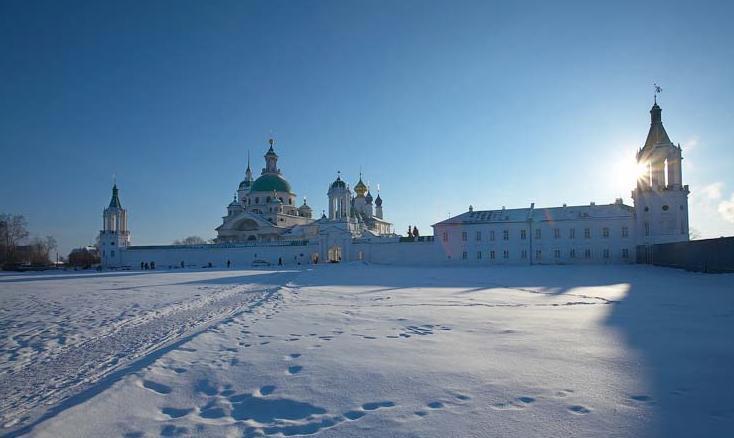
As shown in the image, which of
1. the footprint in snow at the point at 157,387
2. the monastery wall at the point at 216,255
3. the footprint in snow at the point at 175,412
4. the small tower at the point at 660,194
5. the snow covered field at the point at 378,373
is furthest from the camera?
the monastery wall at the point at 216,255

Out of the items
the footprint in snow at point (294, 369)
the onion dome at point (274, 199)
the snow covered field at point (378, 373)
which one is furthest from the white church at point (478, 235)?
the footprint in snow at point (294, 369)

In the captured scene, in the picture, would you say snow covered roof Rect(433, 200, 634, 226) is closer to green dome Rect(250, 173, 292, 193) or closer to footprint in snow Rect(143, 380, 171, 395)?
green dome Rect(250, 173, 292, 193)

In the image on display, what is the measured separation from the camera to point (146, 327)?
1050 cm

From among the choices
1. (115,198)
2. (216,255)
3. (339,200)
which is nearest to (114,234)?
(115,198)

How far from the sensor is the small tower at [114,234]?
61688mm

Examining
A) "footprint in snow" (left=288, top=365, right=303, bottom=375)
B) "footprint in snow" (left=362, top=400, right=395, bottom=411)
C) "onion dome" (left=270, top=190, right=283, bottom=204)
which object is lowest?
"footprint in snow" (left=288, top=365, right=303, bottom=375)

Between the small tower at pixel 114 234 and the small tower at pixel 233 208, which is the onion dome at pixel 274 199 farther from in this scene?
the small tower at pixel 114 234

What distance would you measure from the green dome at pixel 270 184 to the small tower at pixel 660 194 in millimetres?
52393

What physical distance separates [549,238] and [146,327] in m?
42.8

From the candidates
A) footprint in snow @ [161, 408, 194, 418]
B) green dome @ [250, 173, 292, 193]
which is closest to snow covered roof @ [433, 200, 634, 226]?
green dome @ [250, 173, 292, 193]

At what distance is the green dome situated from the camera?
73.4 metres

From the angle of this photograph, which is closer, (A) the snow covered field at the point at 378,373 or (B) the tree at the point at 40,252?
(A) the snow covered field at the point at 378,373

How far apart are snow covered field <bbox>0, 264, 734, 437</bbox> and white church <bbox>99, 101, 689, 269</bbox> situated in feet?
114

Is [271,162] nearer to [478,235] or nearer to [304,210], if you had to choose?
[304,210]
